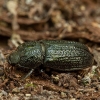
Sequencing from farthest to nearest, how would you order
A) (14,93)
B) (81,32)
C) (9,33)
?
(9,33) → (81,32) → (14,93)

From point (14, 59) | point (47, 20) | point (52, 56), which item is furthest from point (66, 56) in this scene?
point (47, 20)

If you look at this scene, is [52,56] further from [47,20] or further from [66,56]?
[47,20]

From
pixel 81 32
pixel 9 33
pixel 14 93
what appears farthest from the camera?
pixel 9 33

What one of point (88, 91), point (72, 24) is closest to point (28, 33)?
Result: point (72, 24)

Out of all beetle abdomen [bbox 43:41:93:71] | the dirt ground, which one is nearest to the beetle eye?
the dirt ground

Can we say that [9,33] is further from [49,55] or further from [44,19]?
Answer: [49,55]

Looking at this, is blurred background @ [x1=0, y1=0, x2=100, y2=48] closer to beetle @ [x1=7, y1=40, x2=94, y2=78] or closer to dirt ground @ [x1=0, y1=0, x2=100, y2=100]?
dirt ground @ [x1=0, y1=0, x2=100, y2=100]

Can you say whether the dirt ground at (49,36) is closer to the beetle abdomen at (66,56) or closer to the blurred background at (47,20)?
the blurred background at (47,20)

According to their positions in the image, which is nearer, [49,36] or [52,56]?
[52,56]
